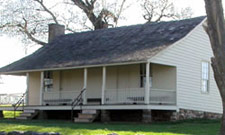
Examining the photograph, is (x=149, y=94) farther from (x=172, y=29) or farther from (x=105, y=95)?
(x=172, y=29)

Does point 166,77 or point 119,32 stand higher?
point 119,32

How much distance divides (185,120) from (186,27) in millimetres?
5125

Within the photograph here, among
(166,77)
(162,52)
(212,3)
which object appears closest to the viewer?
(212,3)

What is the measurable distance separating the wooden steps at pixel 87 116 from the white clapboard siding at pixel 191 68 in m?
4.22

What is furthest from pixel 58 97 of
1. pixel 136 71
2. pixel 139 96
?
pixel 139 96

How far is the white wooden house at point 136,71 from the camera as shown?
951 inches

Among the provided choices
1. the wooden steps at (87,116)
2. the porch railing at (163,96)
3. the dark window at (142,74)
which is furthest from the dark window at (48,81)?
the porch railing at (163,96)

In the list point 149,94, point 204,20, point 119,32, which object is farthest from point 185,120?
point 119,32

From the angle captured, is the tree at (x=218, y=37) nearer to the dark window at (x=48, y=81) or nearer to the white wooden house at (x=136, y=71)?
the white wooden house at (x=136, y=71)

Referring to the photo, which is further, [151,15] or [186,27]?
[151,15]

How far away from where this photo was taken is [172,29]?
2662cm

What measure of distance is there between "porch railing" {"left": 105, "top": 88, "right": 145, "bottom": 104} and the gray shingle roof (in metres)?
1.82

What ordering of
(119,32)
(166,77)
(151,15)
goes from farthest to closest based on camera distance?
(151,15) → (119,32) → (166,77)

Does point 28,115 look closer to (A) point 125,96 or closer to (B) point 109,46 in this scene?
(B) point 109,46
